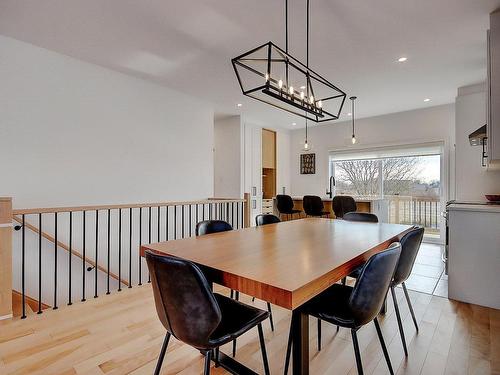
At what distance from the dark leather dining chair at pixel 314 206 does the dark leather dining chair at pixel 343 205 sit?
0.28 m

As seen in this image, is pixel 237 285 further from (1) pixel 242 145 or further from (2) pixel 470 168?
(1) pixel 242 145

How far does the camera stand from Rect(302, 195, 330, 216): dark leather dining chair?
554 centimetres

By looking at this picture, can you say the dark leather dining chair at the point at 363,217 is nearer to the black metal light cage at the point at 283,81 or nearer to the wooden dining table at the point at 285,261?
the wooden dining table at the point at 285,261

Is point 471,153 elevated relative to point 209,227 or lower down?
elevated

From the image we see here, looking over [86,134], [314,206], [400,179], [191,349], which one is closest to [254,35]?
[86,134]

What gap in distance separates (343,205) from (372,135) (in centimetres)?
210

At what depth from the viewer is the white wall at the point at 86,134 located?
3027 mm

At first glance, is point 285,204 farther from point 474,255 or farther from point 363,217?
point 474,255

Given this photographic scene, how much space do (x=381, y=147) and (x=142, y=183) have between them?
4.99m

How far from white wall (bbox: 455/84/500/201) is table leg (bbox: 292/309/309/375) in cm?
415

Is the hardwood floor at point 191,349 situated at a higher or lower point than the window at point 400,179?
lower

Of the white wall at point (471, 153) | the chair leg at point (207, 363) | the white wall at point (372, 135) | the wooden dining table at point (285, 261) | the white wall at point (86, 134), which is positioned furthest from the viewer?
the white wall at point (372, 135)

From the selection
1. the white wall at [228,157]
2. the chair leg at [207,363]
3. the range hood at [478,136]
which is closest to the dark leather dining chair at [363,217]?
the range hood at [478,136]

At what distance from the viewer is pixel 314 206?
220 inches
